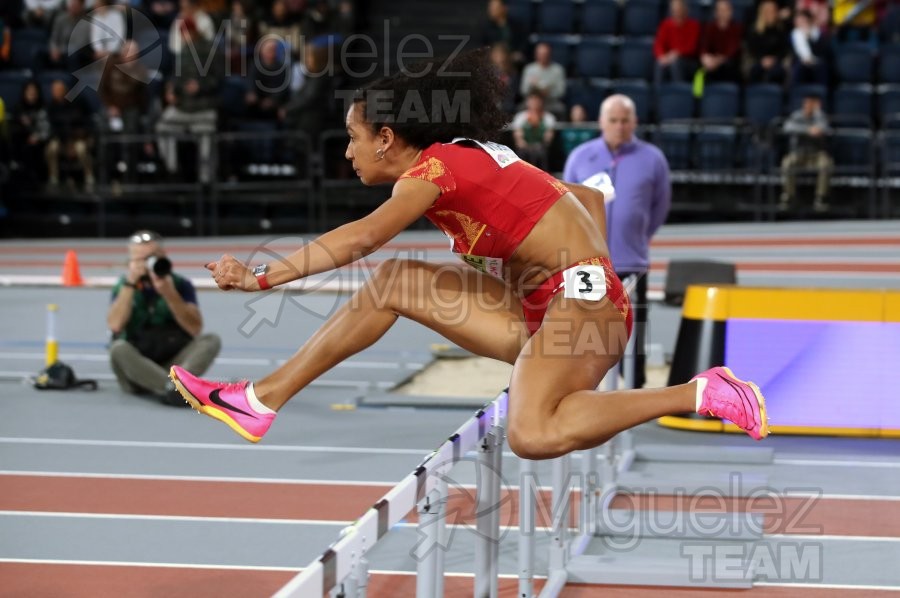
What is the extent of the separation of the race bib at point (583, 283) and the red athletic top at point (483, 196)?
0.20 metres

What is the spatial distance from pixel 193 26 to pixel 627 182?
10154mm

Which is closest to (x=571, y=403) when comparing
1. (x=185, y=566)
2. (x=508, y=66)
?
(x=185, y=566)

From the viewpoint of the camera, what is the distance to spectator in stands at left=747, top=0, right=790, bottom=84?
17078 millimetres

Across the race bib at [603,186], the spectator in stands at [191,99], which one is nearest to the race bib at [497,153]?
the race bib at [603,186]

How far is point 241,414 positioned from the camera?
4.42 m

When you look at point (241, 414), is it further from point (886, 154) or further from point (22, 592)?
point (886, 154)

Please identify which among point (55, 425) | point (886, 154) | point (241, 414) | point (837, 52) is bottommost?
point (55, 425)

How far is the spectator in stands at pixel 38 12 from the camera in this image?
18969 millimetres

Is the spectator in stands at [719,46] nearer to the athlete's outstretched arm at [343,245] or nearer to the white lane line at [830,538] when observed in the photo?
the white lane line at [830,538]

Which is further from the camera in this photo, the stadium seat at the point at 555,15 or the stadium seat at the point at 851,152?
the stadium seat at the point at 555,15

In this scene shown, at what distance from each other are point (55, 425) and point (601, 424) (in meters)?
5.05

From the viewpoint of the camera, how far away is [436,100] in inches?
173

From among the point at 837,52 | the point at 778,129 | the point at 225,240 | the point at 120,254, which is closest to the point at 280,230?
the point at 225,240

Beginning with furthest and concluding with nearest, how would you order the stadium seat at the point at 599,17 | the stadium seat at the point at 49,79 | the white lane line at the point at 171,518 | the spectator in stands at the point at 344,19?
the stadium seat at the point at 599,17, the spectator in stands at the point at 344,19, the stadium seat at the point at 49,79, the white lane line at the point at 171,518
